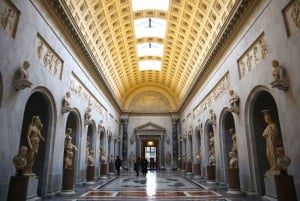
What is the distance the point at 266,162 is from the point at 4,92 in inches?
386

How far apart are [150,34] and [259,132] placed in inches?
487

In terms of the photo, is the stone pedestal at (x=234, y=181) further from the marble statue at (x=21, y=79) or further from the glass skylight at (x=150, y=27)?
the glass skylight at (x=150, y=27)

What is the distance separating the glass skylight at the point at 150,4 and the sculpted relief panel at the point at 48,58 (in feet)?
22.6

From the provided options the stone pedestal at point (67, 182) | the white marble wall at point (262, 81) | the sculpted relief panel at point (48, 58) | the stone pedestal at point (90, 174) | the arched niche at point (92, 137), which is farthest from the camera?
the arched niche at point (92, 137)

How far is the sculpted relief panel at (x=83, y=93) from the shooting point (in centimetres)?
1304

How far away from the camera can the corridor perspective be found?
6965 millimetres

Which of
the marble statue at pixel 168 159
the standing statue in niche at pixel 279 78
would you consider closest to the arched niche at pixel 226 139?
the standing statue in niche at pixel 279 78

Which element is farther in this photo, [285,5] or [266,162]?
[266,162]

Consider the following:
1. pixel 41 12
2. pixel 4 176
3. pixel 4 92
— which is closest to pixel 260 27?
pixel 41 12

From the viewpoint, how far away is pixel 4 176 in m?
6.64

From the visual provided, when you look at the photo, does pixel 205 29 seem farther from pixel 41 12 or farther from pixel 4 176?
pixel 4 176

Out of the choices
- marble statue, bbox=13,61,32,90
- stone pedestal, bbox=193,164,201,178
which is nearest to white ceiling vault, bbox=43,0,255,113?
marble statue, bbox=13,61,32,90

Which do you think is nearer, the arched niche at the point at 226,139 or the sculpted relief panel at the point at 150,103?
the arched niche at the point at 226,139

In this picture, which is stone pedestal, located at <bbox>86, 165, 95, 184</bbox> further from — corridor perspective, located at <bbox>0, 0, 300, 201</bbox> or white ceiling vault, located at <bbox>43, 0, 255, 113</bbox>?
white ceiling vault, located at <bbox>43, 0, 255, 113</bbox>
